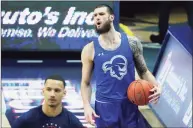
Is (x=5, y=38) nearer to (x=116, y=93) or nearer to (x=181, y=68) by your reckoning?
(x=181, y=68)

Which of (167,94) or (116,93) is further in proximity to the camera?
(167,94)

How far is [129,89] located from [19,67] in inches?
206

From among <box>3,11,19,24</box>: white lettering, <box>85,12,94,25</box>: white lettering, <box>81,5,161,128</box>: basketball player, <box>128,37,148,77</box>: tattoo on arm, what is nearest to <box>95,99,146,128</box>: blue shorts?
<box>81,5,161,128</box>: basketball player

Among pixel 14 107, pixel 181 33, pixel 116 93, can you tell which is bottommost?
pixel 14 107

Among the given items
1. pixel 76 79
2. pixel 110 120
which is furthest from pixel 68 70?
pixel 110 120

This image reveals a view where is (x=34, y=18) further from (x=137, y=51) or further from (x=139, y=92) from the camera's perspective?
(x=139, y=92)

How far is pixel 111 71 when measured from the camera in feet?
17.9

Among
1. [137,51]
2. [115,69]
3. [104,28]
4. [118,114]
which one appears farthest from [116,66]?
[118,114]

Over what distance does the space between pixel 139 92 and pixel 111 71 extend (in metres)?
0.35

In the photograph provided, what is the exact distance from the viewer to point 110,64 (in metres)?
5.44

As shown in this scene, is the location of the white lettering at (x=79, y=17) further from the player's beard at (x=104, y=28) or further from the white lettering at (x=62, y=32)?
the player's beard at (x=104, y=28)

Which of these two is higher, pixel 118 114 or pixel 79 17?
pixel 79 17

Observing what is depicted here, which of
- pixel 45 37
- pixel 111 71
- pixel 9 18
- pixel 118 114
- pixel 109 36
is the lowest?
pixel 118 114

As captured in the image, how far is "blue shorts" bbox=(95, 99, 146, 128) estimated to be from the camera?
18.2 feet
